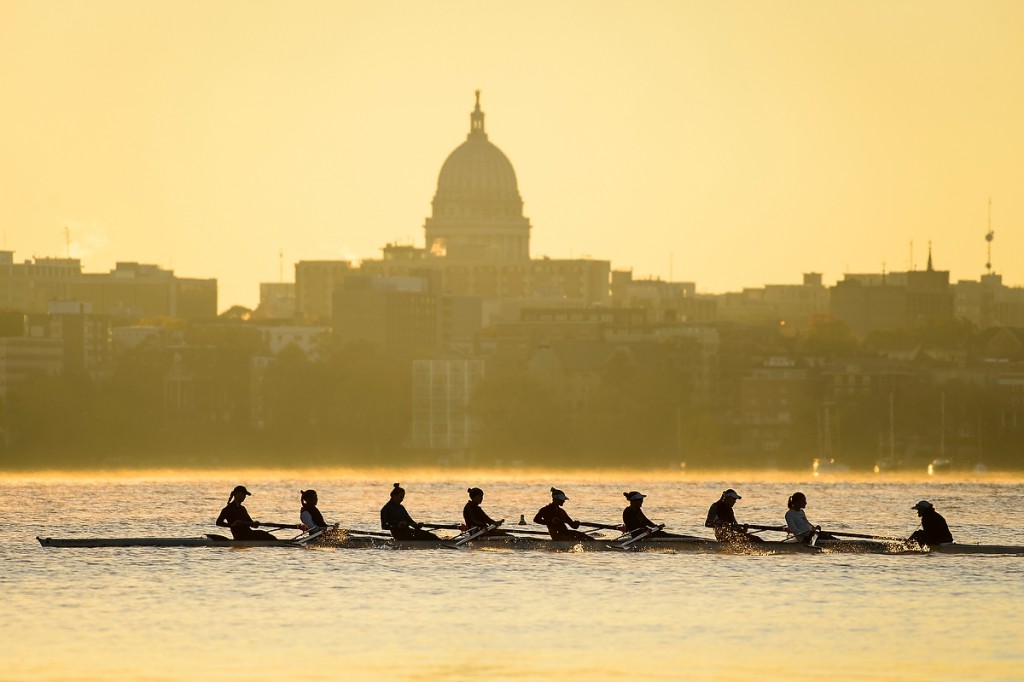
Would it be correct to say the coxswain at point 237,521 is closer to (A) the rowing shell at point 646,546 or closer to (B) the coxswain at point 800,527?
(A) the rowing shell at point 646,546

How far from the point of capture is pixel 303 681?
59375mm

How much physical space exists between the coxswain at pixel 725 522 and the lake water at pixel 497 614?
99cm

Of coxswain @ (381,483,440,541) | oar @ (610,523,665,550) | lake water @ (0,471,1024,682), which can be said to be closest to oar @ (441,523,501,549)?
coxswain @ (381,483,440,541)

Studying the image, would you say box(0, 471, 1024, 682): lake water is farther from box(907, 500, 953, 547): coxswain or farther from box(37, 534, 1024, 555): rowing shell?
box(907, 500, 953, 547): coxswain

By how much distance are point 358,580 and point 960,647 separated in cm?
2027

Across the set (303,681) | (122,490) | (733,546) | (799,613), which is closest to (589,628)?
(799,613)

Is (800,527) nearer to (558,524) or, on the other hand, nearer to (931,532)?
(931,532)

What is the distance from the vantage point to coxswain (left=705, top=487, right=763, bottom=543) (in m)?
79.8

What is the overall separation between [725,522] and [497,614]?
40.6 feet

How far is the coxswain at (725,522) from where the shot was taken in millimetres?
79750

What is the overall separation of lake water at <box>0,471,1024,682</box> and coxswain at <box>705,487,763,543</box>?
991 mm

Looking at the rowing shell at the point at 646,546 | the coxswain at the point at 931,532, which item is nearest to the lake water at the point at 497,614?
the rowing shell at the point at 646,546

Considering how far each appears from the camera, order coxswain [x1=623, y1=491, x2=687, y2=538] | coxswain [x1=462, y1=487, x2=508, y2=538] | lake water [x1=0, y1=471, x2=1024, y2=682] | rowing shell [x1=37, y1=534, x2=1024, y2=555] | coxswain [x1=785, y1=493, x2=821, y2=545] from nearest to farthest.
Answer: lake water [x1=0, y1=471, x2=1024, y2=682] → coxswain [x1=785, y1=493, x2=821, y2=545] → coxswain [x1=623, y1=491, x2=687, y2=538] → rowing shell [x1=37, y1=534, x2=1024, y2=555] → coxswain [x1=462, y1=487, x2=508, y2=538]

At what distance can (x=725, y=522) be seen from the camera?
266ft
